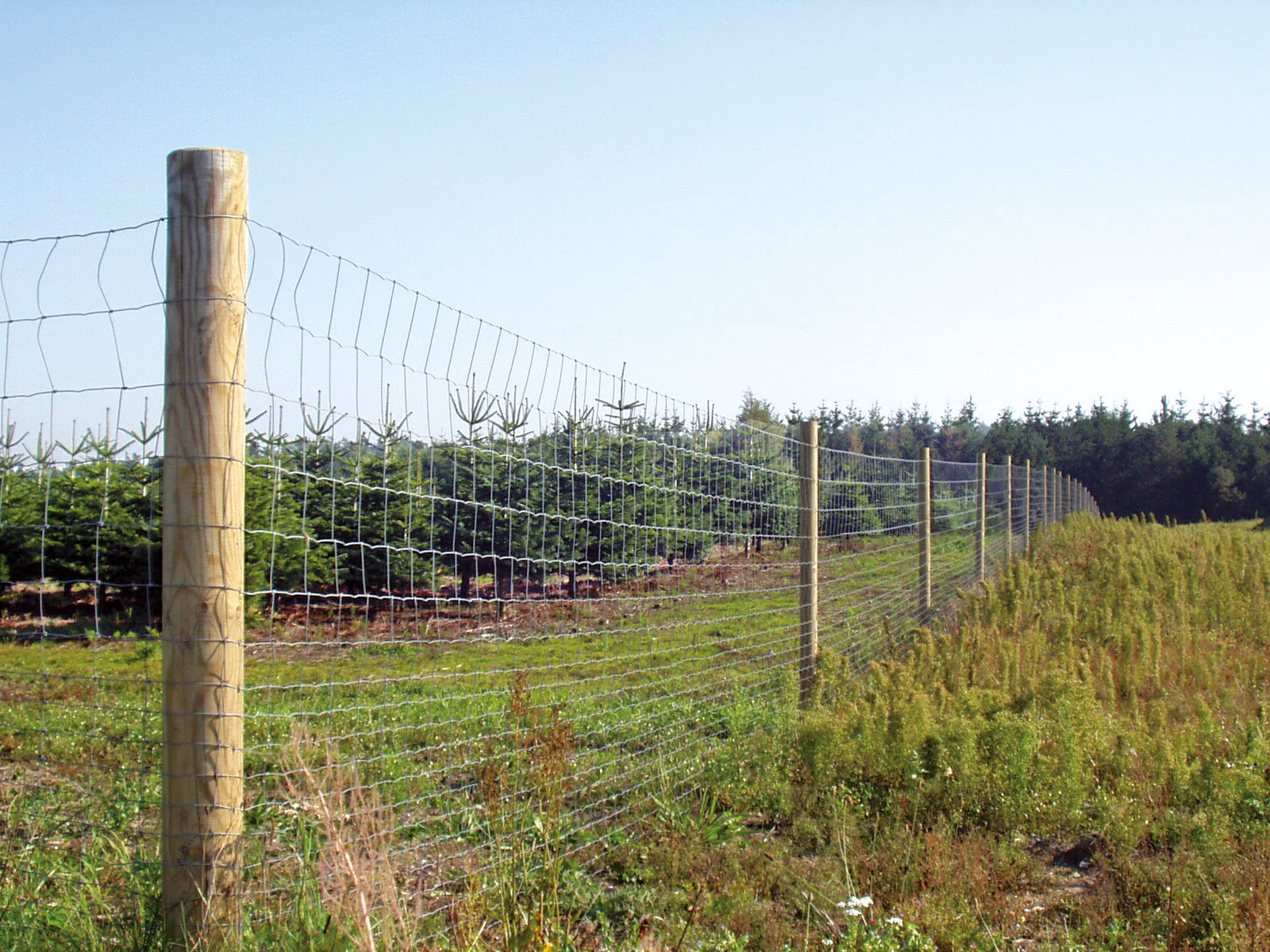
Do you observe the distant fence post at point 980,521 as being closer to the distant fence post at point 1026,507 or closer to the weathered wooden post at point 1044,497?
the distant fence post at point 1026,507

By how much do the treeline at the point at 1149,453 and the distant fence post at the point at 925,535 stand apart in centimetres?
3045

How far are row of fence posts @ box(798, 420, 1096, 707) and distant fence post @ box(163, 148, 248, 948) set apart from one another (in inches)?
137

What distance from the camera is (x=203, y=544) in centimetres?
221

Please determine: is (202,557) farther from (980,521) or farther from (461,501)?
(980,521)

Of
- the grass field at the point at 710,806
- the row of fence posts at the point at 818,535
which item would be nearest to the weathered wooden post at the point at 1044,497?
the row of fence posts at the point at 818,535

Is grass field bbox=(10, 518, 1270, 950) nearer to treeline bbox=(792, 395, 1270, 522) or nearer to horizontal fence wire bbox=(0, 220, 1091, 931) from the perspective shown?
horizontal fence wire bbox=(0, 220, 1091, 931)

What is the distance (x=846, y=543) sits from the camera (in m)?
7.38

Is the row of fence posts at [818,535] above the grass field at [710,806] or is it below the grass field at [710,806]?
above

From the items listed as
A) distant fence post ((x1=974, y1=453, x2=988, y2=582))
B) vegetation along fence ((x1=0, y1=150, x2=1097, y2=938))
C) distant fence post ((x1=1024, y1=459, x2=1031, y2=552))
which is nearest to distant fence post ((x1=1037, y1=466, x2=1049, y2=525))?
distant fence post ((x1=1024, y1=459, x2=1031, y2=552))

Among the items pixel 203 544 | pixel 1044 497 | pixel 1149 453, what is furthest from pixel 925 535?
pixel 1149 453

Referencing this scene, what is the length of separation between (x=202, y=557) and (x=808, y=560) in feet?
12.7

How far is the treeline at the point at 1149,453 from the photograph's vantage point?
122 ft

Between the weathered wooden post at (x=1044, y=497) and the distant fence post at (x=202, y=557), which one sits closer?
the distant fence post at (x=202, y=557)

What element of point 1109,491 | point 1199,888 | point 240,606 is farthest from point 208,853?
point 1109,491
